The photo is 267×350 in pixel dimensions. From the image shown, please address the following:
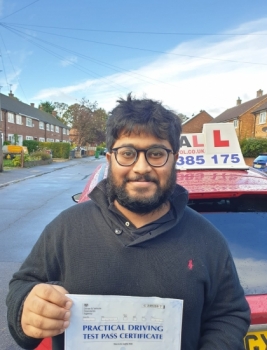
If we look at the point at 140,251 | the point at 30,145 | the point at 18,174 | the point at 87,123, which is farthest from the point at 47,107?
the point at 140,251

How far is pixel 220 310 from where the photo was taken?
1.40 metres

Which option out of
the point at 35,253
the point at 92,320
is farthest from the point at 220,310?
the point at 35,253

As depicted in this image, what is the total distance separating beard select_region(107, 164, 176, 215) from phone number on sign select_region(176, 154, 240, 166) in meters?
1.64

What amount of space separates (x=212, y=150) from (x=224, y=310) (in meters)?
1.98

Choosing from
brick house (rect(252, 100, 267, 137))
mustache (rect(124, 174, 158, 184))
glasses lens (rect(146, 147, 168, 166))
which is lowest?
mustache (rect(124, 174, 158, 184))

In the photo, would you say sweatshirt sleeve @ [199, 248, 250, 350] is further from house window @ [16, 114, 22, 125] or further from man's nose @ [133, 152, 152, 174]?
house window @ [16, 114, 22, 125]

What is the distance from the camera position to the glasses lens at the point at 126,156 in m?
1.46

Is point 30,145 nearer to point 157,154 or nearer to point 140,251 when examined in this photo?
point 157,154

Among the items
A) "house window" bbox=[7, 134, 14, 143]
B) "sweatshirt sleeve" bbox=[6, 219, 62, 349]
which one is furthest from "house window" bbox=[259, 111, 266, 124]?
"sweatshirt sleeve" bbox=[6, 219, 62, 349]

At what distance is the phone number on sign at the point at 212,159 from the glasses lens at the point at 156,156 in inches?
63.7

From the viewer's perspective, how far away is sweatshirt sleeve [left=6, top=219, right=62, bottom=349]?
1.33 meters

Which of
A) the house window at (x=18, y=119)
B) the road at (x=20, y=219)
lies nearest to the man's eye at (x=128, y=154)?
the road at (x=20, y=219)

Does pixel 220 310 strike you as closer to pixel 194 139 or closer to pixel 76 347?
pixel 76 347

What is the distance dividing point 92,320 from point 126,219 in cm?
44
